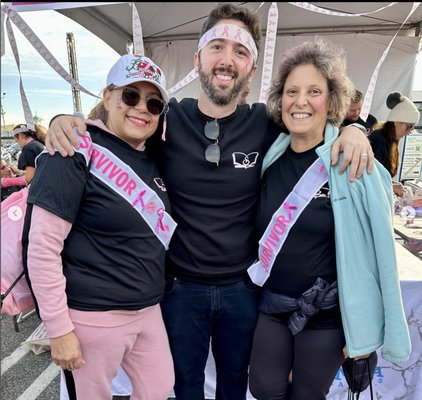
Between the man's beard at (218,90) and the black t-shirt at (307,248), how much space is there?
420 mm

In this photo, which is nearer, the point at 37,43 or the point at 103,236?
the point at 103,236

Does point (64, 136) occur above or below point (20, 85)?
below

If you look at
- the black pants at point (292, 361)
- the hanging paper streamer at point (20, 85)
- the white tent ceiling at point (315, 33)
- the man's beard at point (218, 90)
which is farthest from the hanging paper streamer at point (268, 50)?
the white tent ceiling at point (315, 33)

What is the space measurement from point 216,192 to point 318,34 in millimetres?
5299

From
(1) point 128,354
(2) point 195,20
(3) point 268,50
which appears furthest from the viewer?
(2) point 195,20

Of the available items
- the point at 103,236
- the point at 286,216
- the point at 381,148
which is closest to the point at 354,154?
the point at 286,216

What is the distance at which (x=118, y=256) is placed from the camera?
4.49 feet

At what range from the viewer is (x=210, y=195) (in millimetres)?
1559

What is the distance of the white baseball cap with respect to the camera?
54.3 inches

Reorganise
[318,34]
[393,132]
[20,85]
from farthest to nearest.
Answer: [318,34], [393,132], [20,85]

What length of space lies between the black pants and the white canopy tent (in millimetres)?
4405

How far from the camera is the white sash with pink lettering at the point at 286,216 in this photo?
4.72ft

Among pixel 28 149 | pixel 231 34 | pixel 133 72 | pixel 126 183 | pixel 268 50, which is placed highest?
pixel 268 50

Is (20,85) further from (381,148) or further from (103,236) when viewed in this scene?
(381,148)
